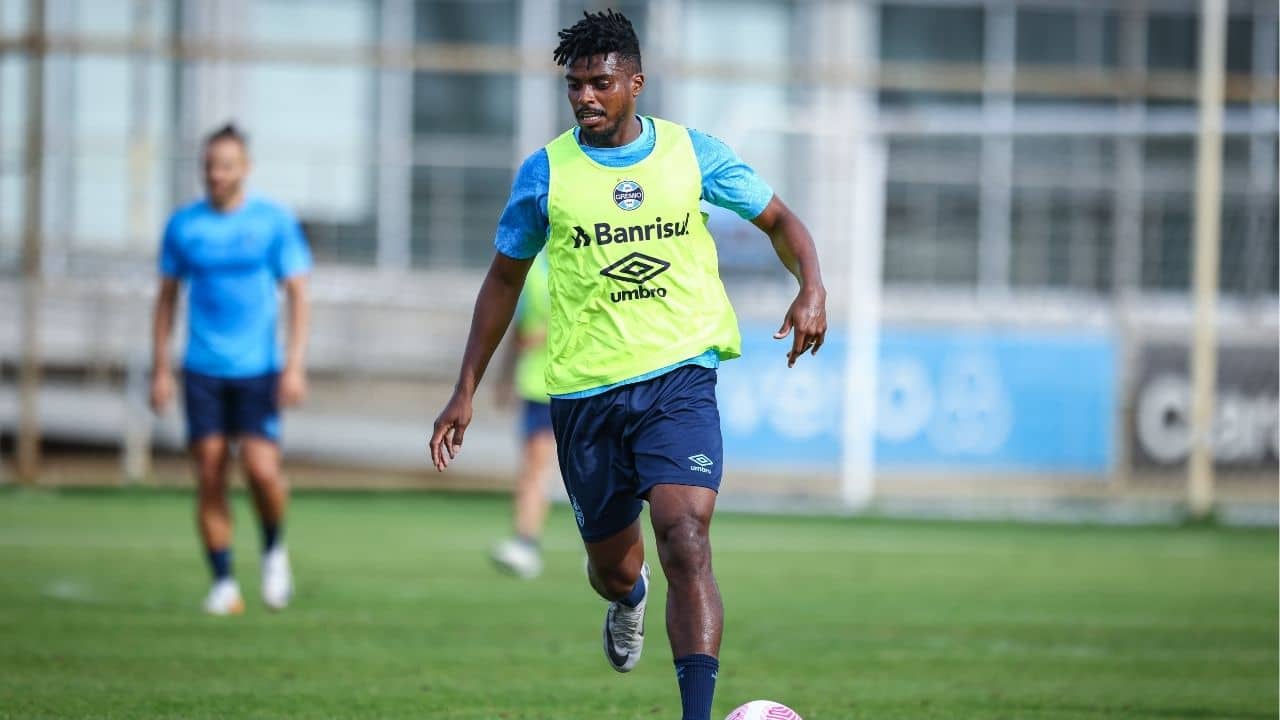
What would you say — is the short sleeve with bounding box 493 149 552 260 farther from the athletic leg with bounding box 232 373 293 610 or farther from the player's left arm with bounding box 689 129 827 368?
the athletic leg with bounding box 232 373 293 610

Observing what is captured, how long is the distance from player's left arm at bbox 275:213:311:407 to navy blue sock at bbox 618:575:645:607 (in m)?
3.68

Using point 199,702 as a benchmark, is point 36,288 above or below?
above

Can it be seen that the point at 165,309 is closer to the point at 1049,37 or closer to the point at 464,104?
the point at 464,104

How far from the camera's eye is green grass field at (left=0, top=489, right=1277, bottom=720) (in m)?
7.28

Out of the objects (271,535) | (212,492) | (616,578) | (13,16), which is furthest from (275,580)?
(13,16)

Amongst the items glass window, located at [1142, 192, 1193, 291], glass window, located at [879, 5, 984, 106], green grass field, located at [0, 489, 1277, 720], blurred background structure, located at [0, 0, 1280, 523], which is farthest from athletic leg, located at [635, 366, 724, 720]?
glass window, located at [879, 5, 984, 106]

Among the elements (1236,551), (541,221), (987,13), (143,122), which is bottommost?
(1236,551)

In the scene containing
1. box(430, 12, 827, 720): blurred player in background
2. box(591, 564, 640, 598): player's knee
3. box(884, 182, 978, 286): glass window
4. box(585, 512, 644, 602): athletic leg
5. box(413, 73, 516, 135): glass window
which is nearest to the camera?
box(430, 12, 827, 720): blurred player in background

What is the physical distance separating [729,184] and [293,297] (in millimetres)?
4575

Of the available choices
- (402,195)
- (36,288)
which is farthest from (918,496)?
(36,288)

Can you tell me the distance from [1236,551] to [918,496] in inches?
148

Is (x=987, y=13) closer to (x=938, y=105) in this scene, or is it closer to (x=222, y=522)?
(x=938, y=105)

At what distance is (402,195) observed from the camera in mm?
20953

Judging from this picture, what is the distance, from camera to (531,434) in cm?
1252
